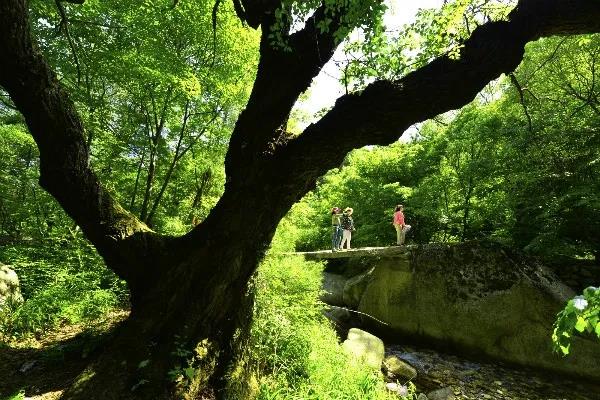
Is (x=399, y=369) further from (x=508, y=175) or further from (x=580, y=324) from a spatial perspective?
(x=580, y=324)

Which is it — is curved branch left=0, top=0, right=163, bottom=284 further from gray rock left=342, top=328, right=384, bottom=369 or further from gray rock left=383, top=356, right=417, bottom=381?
gray rock left=383, top=356, right=417, bottom=381

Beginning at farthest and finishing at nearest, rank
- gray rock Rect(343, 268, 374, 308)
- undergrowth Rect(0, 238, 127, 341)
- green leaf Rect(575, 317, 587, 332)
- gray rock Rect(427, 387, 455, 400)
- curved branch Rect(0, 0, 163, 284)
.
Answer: gray rock Rect(343, 268, 374, 308)
gray rock Rect(427, 387, 455, 400)
undergrowth Rect(0, 238, 127, 341)
curved branch Rect(0, 0, 163, 284)
green leaf Rect(575, 317, 587, 332)

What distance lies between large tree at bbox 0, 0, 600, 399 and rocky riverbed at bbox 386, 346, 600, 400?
4.47 meters

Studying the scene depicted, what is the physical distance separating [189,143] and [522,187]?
9.34 metres

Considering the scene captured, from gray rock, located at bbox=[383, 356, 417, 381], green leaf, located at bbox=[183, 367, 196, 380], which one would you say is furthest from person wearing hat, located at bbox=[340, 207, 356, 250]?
green leaf, located at bbox=[183, 367, 196, 380]

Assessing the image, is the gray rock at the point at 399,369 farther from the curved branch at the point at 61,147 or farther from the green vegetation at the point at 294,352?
the curved branch at the point at 61,147

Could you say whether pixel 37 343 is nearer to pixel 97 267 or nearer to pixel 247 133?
pixel 97 267

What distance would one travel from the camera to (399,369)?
7.59 metres

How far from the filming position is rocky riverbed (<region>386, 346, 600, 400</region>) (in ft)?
23.1

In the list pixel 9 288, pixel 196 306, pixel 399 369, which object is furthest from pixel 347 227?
pixel 9 288

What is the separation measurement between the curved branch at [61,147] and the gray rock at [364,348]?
14.1ft

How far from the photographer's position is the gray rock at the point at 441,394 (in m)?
6.66

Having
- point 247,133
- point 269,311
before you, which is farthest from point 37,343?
point 247,133

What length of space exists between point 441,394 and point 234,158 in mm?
5553
